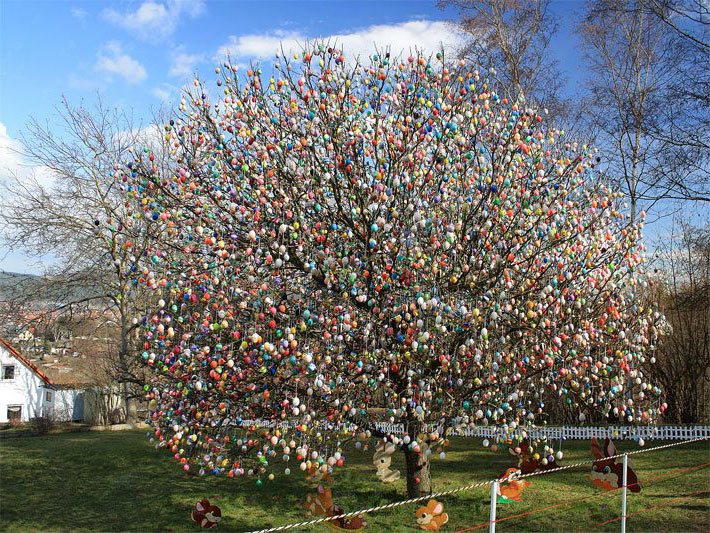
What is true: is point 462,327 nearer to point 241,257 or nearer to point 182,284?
point 241,257

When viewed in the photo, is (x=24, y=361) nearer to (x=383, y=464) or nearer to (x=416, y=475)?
(x=383, y=464)

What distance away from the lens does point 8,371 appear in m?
40.3

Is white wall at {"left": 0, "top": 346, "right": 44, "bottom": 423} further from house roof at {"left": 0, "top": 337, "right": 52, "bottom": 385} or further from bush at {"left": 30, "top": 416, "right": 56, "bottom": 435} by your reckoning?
bush at {"left": 30, "top": 416, "right": 56, "bottom": 435}

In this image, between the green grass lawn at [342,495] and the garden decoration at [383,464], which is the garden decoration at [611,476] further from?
the garden decoration at [383,464]

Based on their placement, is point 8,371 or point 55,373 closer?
point 8,371

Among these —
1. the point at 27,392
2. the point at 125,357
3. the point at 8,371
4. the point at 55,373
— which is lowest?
the point at 27,392

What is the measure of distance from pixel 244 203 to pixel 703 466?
11.3 metres

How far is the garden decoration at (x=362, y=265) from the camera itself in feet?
28.2

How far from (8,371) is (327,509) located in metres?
37.0

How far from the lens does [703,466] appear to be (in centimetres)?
1330

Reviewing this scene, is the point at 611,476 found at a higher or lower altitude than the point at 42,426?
higher

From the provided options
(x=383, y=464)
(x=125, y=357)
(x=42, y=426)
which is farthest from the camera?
(x=42, y=426)

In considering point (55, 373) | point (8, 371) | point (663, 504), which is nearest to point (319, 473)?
point (663, 504)

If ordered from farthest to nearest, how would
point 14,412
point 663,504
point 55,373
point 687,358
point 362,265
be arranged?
point 55,373
point 14,412
point 687,358
point 663,504
point 362,265
